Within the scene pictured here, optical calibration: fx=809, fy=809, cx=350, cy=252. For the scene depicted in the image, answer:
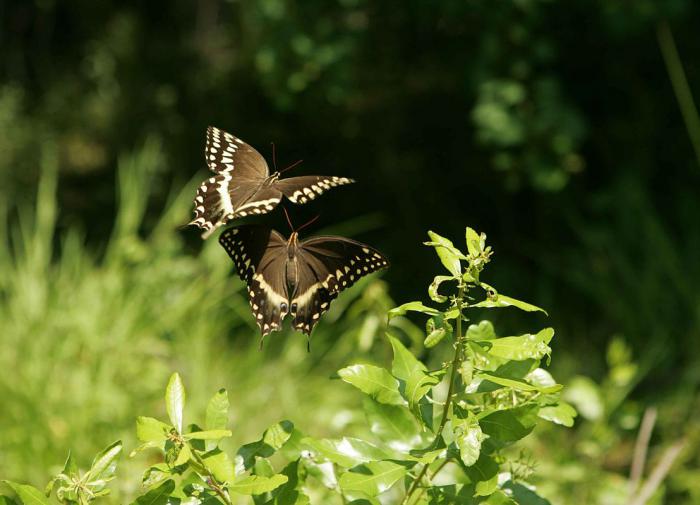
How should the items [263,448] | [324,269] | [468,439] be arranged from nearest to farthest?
1. [468,439]
2. [263,448]
3. [324,269]

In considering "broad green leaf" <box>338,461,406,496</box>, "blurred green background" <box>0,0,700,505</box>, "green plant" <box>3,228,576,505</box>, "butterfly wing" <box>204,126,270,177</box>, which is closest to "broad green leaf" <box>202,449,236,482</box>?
"green plant" <box>3,228,576,505</box>

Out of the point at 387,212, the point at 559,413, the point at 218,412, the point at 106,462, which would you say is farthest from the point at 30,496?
the point at 387,212

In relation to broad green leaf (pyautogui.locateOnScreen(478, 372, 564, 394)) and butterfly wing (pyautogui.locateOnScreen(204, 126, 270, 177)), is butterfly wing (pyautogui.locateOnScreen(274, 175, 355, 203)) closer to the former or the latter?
butterfly wing (pyautogui.locateOnScreen(204, 126, 270, 177))

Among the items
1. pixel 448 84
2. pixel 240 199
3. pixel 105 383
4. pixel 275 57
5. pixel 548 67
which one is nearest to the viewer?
pixel 240 199

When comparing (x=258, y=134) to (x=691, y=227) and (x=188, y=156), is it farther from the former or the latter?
(x=691, y=227)

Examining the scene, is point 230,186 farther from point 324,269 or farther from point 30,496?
point 30,496

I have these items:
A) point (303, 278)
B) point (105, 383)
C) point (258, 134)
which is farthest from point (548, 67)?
point (303, 278)
